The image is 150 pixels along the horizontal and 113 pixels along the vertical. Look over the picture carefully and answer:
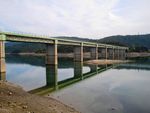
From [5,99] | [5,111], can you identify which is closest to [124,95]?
[5,99]

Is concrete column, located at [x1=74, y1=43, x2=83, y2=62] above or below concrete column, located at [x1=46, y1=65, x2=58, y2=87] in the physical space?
above

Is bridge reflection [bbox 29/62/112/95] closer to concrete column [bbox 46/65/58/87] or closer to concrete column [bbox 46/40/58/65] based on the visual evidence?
concrete column [bbox 46/65/58/87]

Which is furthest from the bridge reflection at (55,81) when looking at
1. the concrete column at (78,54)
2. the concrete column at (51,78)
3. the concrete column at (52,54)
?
the concrete column at (78,54)

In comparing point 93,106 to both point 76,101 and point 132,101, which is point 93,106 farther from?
point 132,101

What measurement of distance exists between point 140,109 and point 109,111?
3363mm

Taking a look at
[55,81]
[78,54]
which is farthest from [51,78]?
[78,54]

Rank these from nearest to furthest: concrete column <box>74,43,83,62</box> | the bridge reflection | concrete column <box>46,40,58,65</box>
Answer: the bridge reflection < concrete column <box>46,40,58,65</box> < concrete column <box>74,43,83,62</box>

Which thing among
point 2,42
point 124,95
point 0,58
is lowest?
point 124,95

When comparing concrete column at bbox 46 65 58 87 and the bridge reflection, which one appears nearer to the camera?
the bridge reflection

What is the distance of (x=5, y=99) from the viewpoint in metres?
20.2

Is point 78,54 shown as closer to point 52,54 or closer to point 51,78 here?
point 52,54

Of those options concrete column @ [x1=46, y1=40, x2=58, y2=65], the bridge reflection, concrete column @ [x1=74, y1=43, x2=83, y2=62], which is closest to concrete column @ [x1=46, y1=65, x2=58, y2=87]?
the bridge reflection

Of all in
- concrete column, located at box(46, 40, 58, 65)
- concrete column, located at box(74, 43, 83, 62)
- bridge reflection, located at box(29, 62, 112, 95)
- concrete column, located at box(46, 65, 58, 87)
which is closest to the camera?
bridge reflection, located at box(29, 62, 112, 95)

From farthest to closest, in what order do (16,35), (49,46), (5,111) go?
(49,46)
(16,35)
(5,111)
